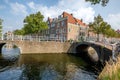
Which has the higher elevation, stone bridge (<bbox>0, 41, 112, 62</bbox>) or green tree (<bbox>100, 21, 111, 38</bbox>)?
green tree (<bbox>100, 21, 111, 38</bbox>)

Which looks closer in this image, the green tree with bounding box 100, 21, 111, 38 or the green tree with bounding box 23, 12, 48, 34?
the green tree with bounding box 23, 12, 48, 34

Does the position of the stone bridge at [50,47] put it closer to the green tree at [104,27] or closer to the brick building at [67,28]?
the green tree at [104,27]

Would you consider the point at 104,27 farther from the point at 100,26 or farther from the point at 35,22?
the point at 35,22

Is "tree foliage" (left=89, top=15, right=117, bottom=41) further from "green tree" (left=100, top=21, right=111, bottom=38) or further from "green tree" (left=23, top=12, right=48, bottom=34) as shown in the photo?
"green tree" (left=23, top=12, right=48, bottom=34)

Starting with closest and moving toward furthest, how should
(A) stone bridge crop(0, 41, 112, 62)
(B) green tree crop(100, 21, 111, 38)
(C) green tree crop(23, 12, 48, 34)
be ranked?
(A) stone bridge crop(0, 41, 112, 62) < (C) green tree crop(23, 12, 48, 34) < (B) green tree crop(100, 21, 111, 38)

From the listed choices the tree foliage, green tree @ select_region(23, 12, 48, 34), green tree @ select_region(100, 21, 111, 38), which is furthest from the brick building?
green tree @ select_region(100, 21, 111, 38)

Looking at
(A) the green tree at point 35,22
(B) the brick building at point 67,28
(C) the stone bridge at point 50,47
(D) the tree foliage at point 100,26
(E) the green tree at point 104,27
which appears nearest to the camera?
(C) the stone bridge at point 50,47

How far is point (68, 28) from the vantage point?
186 ft

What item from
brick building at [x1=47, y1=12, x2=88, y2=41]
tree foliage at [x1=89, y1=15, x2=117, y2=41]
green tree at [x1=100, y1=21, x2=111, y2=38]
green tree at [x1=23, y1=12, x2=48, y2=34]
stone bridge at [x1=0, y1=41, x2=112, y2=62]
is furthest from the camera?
brick building at [x1=47, y1=12, x2=88, y2=41]

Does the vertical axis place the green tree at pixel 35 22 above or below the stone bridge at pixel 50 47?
above

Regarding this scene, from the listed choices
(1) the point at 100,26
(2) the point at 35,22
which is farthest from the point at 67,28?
(2) the point at 35,22

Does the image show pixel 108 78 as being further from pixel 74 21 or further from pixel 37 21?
pixel 74 21

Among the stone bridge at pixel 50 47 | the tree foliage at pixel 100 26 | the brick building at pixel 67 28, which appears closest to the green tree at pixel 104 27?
the tree foliage at pixel 100 26

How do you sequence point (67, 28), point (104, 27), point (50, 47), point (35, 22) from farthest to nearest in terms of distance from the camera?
point (67, 28), point (104, 27), point (35, 22), point (50, 47)
